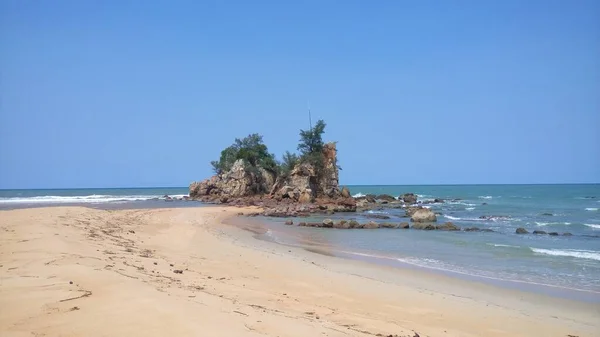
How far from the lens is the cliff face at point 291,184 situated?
54281 millimetres

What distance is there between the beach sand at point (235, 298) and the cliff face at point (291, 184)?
124ft

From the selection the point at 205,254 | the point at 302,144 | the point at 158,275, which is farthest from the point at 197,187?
the point at 158,275

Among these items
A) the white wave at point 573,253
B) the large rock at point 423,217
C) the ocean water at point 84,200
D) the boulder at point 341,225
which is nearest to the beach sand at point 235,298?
the white wave at point 573,253

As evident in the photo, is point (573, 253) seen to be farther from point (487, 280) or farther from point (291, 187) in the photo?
point (291, 187)

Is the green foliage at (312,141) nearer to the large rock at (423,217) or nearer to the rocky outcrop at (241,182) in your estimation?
the rocky outcrop at (241,182)

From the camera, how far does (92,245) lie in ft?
35.8

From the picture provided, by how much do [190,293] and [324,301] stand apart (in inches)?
116

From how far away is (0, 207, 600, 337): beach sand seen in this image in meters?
4.87

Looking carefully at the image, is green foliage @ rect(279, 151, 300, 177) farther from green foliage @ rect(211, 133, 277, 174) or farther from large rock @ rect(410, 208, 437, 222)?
large rock @ rect(410, 208, 437, 222)

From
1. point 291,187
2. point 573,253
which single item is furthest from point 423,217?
point 291,187

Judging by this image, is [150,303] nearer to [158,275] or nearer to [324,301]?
[158,275]

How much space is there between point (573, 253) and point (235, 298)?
16801 millimetres

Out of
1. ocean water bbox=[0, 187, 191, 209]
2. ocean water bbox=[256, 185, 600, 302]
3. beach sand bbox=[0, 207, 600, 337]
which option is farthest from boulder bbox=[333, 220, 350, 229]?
ocean water bbox=[0, 187, 191, 209]

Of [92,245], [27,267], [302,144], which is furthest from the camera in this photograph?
[302,144]
